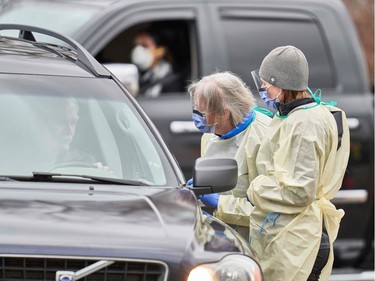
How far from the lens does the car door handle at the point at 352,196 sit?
372 inches

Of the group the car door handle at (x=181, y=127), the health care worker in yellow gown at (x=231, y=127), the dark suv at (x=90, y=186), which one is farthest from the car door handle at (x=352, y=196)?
the health care worker in yellow gown at (x=231, y=127)

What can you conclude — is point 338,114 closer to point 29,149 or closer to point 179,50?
point 29,149

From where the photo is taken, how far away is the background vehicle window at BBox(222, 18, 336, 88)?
9508 mm

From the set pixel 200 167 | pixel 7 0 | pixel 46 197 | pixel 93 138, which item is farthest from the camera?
pixel 7 0

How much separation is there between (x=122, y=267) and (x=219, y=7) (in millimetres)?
4993

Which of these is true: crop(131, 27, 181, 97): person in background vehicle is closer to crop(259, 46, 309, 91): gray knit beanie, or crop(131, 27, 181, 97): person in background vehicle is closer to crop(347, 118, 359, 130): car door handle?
crop(347, 118, 359, 130): car door handle

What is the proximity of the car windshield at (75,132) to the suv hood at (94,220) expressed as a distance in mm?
291

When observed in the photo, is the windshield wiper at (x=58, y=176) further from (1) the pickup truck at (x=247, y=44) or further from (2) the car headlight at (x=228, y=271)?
(1) the pickup truck at (x=247, y=44)

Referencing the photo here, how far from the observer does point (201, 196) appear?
6.31m

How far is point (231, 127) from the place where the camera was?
20.6 ft

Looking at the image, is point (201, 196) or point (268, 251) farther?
point (201, 196)

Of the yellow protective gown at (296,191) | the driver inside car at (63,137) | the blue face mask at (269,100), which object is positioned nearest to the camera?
the yellow protective gown at (296,191)

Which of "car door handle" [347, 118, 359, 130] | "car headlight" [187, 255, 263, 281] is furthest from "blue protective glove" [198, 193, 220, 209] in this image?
"car door handle" [347, 118, 359, 130]

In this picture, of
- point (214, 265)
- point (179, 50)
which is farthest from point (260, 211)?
point (179, 50)
